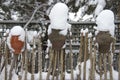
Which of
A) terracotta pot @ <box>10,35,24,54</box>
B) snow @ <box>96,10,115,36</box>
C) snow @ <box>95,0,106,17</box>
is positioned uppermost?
snow @ <box>95,0,106,17</box>

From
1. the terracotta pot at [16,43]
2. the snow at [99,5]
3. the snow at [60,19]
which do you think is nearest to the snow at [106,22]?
the snow at [60,19]

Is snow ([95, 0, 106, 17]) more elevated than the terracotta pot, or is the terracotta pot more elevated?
snow ([95, 0, 106, 17])

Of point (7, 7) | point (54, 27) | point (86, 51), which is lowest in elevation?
point (86, 51)

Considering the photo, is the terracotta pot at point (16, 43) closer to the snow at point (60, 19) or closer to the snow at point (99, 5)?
the snow at point (60, 19)

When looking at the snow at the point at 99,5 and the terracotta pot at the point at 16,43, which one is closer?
the terracotta pot at the point at 16,43

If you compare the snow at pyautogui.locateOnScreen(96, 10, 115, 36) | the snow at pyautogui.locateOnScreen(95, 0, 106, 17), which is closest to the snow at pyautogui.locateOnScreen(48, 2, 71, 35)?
the snow at pyautogui.locateOnScreen(96, 10, 115, 36)

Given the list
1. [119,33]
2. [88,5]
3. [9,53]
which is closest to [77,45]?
[119,33]

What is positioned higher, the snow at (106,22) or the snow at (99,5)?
the snow at (99,5)

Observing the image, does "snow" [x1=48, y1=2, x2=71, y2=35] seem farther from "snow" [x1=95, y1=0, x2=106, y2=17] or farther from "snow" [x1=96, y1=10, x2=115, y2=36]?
"snow" [x1=95, y1=0, x2=106, y2=17]

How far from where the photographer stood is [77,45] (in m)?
6.36

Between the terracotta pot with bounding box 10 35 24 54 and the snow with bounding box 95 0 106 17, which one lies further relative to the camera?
the snow with bounding box 95 0 106 17

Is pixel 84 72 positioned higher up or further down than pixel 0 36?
further down

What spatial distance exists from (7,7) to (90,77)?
12.9ft

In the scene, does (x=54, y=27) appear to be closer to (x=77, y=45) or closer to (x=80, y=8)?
(x=77, y=45)
